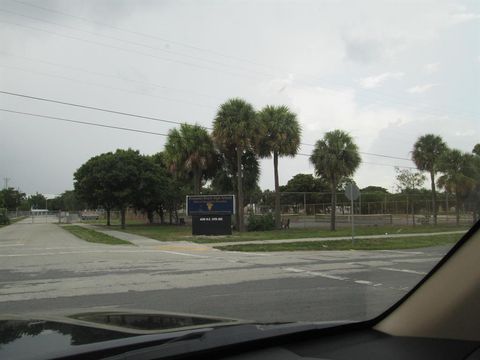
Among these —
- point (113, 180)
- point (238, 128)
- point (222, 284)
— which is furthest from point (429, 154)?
point (113, 180)

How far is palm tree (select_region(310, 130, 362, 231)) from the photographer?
1357 inches

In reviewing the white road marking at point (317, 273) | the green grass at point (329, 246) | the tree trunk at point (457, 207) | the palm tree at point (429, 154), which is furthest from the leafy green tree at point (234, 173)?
the tree trunk at point (457, 207)

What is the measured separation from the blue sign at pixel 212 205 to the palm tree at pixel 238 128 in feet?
9.65

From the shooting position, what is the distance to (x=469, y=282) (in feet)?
8.07

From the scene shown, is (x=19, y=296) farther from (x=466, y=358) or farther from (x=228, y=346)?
(x=466, y=358)

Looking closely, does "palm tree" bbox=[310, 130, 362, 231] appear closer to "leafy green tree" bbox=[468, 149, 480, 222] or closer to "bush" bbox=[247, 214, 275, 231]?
"bush" bbox=[247, 214, 275, 231]

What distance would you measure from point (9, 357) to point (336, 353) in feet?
5.06

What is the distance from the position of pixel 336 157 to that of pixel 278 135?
4301 mm

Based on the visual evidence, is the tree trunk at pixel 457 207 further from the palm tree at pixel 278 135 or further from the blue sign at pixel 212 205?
the palm tree at pixel 278 135

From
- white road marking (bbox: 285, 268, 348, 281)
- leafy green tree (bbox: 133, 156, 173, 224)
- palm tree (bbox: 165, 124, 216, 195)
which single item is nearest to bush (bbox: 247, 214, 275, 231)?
palm tree (bbox: 165, 124, 216, 195)

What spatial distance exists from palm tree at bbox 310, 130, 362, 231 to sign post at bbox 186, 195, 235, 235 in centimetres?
817

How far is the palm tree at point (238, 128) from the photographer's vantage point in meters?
32.9

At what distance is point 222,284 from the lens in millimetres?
10461

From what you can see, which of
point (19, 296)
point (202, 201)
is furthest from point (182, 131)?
point (19, 296)
